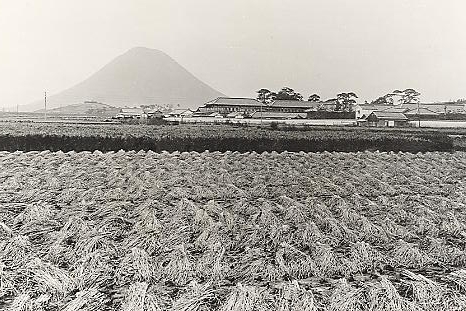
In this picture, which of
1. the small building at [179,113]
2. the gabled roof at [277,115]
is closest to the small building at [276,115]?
the gabled roof at [277,115]

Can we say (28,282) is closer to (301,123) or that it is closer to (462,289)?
(462,289)

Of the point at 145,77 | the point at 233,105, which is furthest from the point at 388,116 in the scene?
the point at 145,77

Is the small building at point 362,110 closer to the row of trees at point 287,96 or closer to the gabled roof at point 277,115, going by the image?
the gabled roof at point 277,115

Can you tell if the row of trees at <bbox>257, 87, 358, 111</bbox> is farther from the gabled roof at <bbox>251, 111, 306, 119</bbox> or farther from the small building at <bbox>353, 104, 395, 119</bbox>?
the small building at <bbox>353, 104, 395, 119</bbox>

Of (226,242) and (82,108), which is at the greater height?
(82,108)

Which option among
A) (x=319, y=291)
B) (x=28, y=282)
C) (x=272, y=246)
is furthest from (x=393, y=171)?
(x=28, y=282)

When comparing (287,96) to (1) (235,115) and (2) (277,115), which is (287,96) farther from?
(1) (235,115)

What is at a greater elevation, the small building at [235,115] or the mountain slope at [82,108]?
the mountain slope at [82,108]
